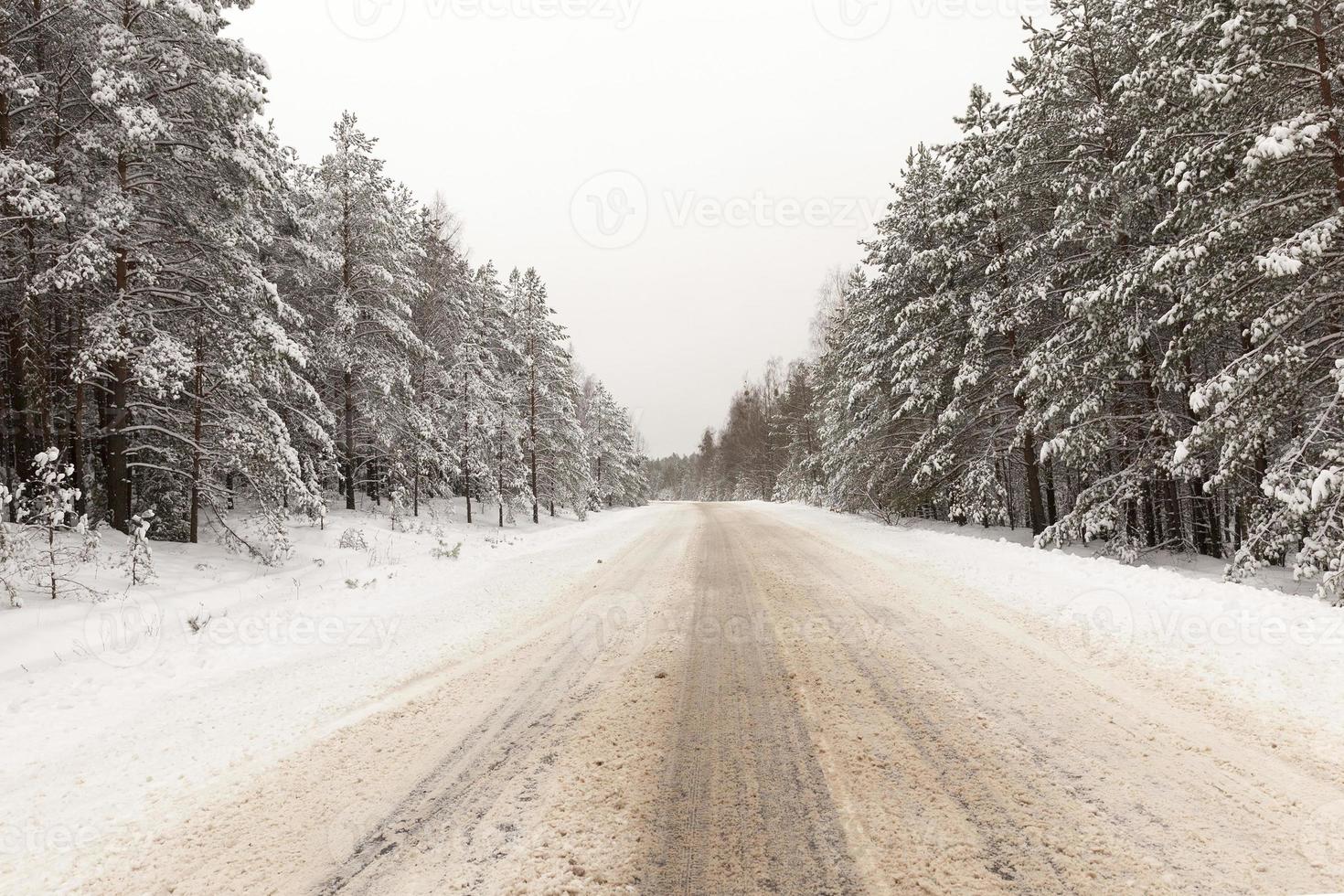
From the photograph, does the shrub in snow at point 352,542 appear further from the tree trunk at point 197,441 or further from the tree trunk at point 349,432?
the tree trunk at point 349,432

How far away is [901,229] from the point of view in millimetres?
18328

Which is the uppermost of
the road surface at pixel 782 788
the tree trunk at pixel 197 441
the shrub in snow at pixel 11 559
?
the tree trunk at pixel 197 441

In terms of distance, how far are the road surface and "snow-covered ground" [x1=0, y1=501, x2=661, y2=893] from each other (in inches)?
18.3

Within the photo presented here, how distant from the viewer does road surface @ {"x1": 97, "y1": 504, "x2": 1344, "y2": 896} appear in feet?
6.94

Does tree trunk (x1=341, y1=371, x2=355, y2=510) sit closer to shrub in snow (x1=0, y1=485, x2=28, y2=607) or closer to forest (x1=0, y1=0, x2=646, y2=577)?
forest (x1=0, y1=0, x2=646, y2=577)

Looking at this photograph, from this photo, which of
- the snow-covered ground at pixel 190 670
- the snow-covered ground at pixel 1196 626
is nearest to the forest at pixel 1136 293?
the snow-covered ground at pixel 1196 626

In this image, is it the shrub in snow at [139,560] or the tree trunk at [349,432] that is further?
the tree trunk at [349,432]

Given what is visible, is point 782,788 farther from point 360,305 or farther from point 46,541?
point 360,305

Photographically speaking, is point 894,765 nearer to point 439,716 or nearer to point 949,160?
point 439,716

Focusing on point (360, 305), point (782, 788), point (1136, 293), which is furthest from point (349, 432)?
point (1136, 293)

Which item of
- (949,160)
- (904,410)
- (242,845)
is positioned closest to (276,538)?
(242,845)

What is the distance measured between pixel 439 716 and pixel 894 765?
2890mm

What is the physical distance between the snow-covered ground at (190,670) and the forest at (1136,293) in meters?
10.5

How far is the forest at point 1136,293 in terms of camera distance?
25.3ft
